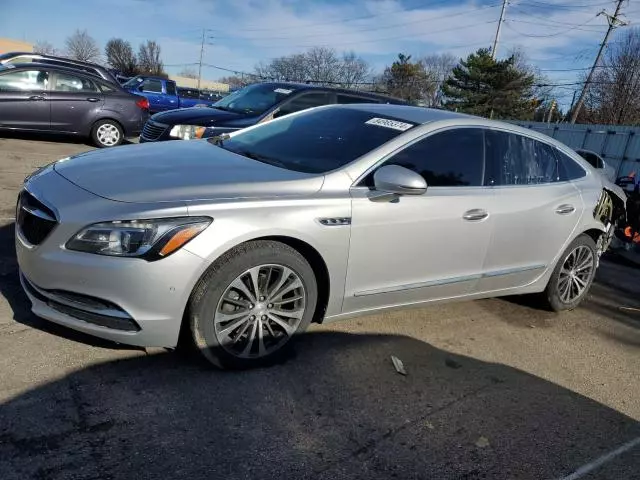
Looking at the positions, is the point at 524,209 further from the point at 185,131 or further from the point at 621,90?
the point at 621,90

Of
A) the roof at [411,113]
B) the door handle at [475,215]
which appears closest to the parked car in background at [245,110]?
the roof at [411,113]

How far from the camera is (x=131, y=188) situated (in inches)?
115

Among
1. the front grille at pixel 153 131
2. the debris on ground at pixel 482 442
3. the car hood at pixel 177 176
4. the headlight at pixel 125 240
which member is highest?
the car hood at pixel 177 176

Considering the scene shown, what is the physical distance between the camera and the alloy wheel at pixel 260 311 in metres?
3.02

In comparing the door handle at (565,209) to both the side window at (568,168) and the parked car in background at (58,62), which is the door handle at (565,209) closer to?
the side window at (568,168)

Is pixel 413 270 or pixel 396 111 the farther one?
pixel 396 111

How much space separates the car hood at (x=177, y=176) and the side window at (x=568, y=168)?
2524 millimetres

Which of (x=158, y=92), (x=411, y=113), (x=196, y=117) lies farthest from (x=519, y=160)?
(x=158, y=92)

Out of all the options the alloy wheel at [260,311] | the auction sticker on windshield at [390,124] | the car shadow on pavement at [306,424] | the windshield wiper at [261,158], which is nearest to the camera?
the car shadow on pavement at [306,424]

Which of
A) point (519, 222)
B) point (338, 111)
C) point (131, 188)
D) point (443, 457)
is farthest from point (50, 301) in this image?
point (519, 222)

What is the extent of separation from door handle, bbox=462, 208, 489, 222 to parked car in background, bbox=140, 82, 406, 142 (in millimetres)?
4455

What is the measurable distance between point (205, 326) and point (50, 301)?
81 centimetres

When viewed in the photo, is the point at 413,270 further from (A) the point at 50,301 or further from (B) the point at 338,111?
(A) the point at 50,301

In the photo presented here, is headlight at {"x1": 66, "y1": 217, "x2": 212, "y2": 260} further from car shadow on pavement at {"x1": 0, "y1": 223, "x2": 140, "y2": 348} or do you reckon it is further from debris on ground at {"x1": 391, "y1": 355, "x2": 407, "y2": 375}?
debris on ground at {"x1": 391, "y1": 355, "x2": 407, "y2": 375}
